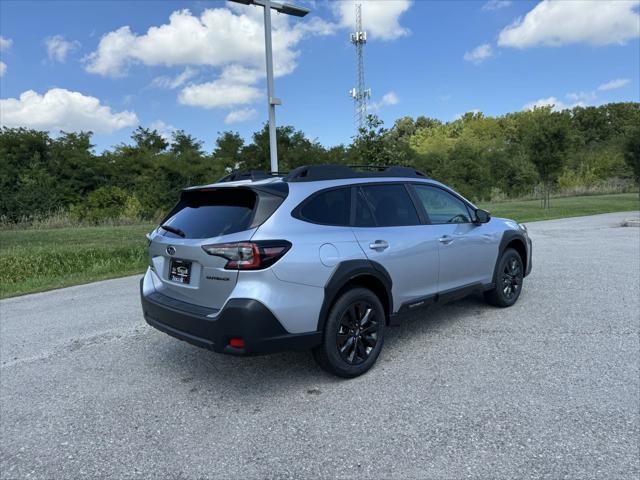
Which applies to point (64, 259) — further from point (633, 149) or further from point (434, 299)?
point (633, 149)

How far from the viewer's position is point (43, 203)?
2161cm

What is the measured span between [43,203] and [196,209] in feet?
70.4

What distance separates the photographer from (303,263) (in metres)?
3.33

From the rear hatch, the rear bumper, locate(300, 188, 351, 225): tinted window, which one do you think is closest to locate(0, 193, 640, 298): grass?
the rear hatch

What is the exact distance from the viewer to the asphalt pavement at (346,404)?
8.84 feet

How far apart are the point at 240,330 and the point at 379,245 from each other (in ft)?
4.63

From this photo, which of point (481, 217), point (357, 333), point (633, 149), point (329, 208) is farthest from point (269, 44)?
point (633, 149)

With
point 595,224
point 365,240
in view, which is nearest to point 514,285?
point 365,240

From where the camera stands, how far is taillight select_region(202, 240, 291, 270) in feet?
10.4

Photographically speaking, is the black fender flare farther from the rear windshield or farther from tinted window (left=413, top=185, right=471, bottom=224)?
the rear windshield

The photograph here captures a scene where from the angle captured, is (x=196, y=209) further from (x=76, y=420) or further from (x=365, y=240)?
(x=76, y=420)

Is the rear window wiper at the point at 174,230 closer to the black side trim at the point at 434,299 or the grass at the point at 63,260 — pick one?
the black side trim at the point at 434,299

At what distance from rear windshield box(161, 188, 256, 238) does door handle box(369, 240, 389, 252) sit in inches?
41.7

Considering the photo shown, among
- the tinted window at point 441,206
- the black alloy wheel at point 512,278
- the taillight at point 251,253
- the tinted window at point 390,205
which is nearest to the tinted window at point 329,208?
the tinted window at point 390,205
